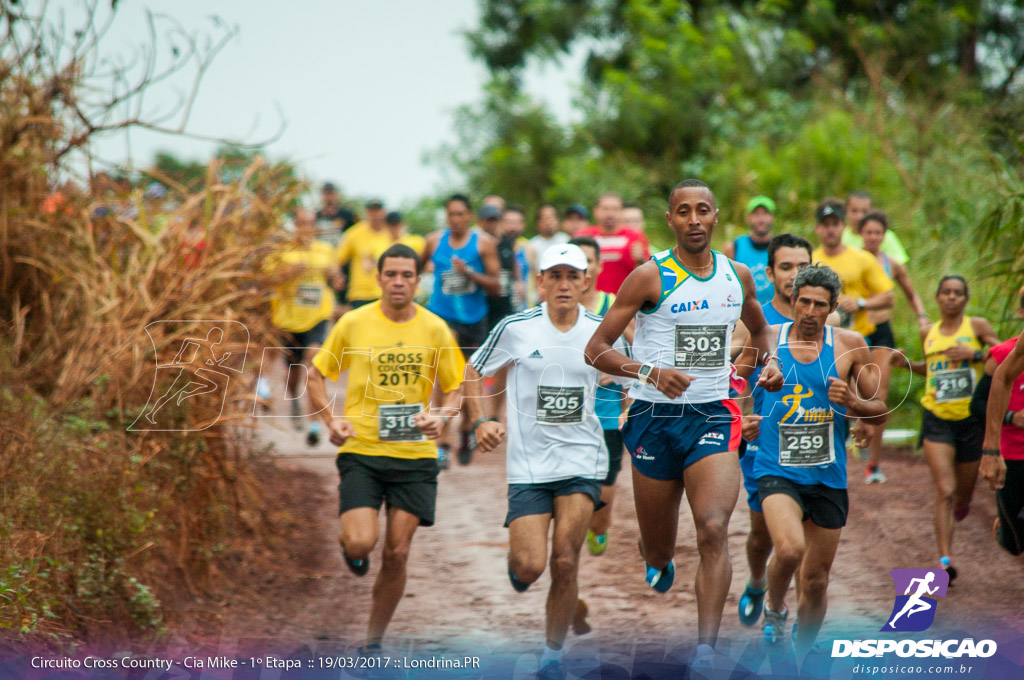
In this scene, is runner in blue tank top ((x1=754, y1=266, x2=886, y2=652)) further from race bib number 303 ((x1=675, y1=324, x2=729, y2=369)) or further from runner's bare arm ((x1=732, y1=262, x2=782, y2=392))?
race bib number 303 ((x1=675, y1=324, x2=729, y2=369))

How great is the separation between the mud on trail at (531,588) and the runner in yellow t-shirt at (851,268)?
1787mm

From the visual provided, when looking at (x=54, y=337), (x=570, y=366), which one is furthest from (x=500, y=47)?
(x=570, y=366)

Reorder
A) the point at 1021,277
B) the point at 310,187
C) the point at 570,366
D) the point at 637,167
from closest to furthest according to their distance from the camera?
the point at 570,366 < the point at 1021,277 < the point at 310,187 < the point at 637,167

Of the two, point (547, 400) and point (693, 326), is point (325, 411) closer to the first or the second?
point (547, 400)

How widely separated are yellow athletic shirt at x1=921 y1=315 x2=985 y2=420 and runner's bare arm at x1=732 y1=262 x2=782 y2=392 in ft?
6.29

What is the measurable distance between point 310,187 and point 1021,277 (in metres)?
5.50

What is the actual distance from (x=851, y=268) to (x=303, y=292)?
191 inches

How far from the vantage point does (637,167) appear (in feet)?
70.7

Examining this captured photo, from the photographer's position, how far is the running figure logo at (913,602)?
19.4 feet

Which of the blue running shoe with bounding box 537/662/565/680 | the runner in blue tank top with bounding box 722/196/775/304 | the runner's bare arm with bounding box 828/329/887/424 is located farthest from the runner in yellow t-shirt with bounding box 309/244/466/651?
A: the runner in blue tank top with bounding box 722/196/775/304

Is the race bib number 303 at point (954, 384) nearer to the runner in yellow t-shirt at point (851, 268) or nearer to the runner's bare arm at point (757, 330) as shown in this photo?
the runner in yellow t-shirt at point (851, 268)

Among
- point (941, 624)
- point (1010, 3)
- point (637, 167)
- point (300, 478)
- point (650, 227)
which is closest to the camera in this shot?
point (941, 624)

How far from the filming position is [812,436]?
562 centimetres

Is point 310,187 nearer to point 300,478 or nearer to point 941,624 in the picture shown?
point 300,478
